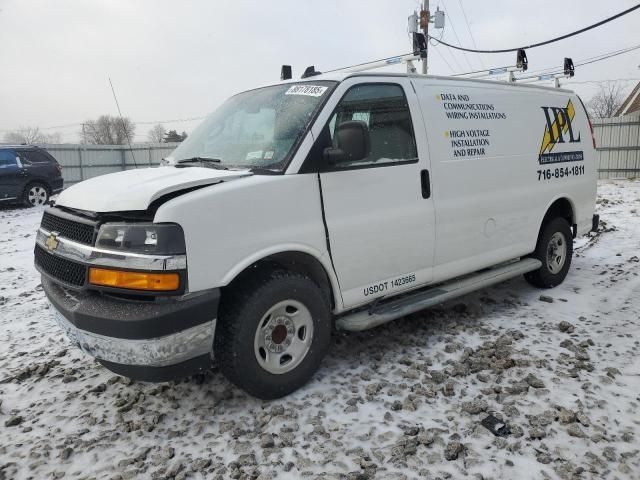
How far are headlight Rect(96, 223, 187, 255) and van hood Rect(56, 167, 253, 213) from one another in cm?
12

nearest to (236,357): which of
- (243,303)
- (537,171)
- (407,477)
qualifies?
(243,303)

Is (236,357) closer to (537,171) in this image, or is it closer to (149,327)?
(149,327)

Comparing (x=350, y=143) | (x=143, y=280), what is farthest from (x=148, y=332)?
(x=350, y=143)

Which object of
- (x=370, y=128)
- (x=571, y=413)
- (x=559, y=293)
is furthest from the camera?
(x=559, y=293)

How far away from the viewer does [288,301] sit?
10.4 feet

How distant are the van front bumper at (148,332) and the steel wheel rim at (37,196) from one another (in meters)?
12.7

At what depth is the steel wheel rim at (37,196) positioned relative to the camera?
1374 centimetres

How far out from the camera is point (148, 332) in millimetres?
2654

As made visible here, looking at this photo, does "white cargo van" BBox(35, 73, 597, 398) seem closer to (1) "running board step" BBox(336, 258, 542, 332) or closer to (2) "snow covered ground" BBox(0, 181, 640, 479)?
(1) "running board step" BBox(336, 258, 542, 332)

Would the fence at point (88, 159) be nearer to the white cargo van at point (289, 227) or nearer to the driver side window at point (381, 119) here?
the white cargo van at point (289, 227)

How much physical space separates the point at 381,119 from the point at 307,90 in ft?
1.98

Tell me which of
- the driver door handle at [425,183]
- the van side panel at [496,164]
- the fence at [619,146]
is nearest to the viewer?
the driver door handle at [425,183]

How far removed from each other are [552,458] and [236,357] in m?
1.82

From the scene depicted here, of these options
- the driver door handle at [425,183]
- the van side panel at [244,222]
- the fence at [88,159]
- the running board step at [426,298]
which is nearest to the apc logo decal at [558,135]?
the running board step at [426,298]
